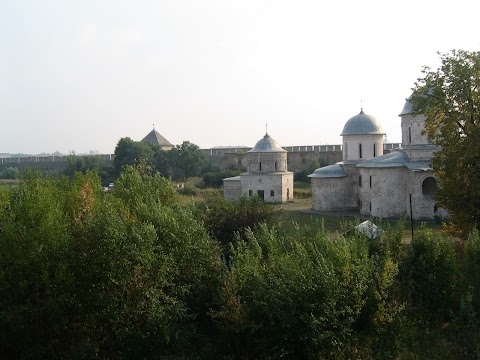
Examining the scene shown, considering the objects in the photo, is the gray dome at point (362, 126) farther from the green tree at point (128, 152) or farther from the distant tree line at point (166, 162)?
the green tree at point (128, 152)

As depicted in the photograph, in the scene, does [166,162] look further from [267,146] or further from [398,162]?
[398,162]

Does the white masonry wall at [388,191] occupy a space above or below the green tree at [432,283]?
above

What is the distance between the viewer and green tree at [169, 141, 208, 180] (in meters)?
41.2

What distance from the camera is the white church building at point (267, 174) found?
2931 cm

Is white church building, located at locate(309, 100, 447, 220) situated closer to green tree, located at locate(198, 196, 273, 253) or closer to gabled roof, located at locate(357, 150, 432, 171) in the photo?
gabled roof, located at locate(357, 150, 432, 171)

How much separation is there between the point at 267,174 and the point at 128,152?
51.7ft

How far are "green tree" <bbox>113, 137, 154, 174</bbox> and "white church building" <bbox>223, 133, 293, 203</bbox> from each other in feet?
43.7

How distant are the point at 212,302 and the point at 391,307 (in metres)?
3.36

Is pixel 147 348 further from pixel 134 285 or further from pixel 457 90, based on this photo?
pixel 457 90

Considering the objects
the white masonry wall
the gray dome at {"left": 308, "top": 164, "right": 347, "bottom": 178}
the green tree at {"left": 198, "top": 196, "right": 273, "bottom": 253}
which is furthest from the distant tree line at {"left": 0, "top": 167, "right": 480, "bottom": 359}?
the gray dome at {"left": 308, "top": 164, "right": 347, "bottom": 178}

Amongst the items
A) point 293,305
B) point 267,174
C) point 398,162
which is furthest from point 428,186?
point 293,305

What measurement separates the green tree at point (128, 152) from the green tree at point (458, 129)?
29.8 m

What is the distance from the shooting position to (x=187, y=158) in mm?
41000

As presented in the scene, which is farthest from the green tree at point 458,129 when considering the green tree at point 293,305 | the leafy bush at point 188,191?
the leafy bush at point 188,191
